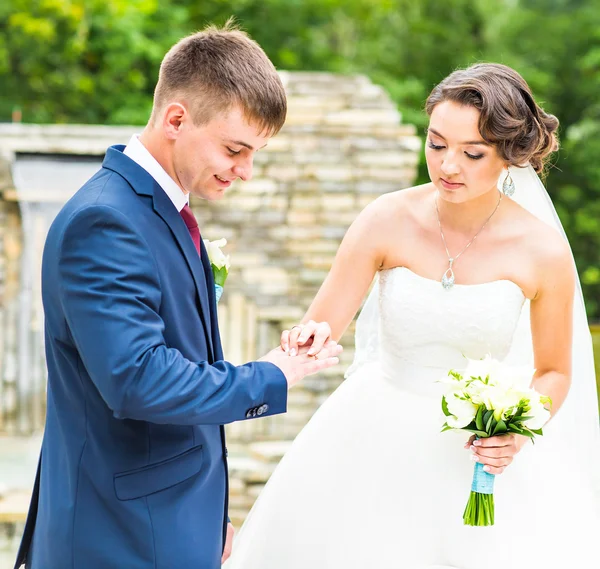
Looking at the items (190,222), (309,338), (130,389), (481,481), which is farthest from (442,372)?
(130,389)

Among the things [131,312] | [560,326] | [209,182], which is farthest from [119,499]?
[560,326]

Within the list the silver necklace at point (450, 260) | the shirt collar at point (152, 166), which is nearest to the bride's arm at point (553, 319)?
the silver necklace at point (450, 260)

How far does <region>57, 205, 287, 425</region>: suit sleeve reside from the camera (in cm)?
166

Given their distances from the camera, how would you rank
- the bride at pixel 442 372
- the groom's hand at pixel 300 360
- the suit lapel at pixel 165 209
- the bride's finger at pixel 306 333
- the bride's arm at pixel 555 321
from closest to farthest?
1. the suit lapel at pixel 165 209
2. the groom's hand at pixel 300 360
3. the bride's finger at pixel 306 333
4. the bride at pixel 442 372
5. the bride's arm at pixel 555 321

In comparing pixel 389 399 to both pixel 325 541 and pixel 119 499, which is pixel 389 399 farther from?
pixel 119 499

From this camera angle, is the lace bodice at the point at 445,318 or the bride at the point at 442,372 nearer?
the bride at the point at 442,372

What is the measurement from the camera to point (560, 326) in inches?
110

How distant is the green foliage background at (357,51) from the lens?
35.7ft

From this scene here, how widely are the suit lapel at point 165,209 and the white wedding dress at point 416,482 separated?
1.02 meters

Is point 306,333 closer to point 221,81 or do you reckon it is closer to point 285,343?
point 285,343

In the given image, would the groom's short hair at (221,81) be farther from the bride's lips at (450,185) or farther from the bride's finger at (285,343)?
the bride's lips at (450,185)

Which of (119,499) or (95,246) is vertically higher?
(95,246)

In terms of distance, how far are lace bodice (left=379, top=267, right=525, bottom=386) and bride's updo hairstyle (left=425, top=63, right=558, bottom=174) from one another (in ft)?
1.41

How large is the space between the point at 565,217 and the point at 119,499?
1124 cm
